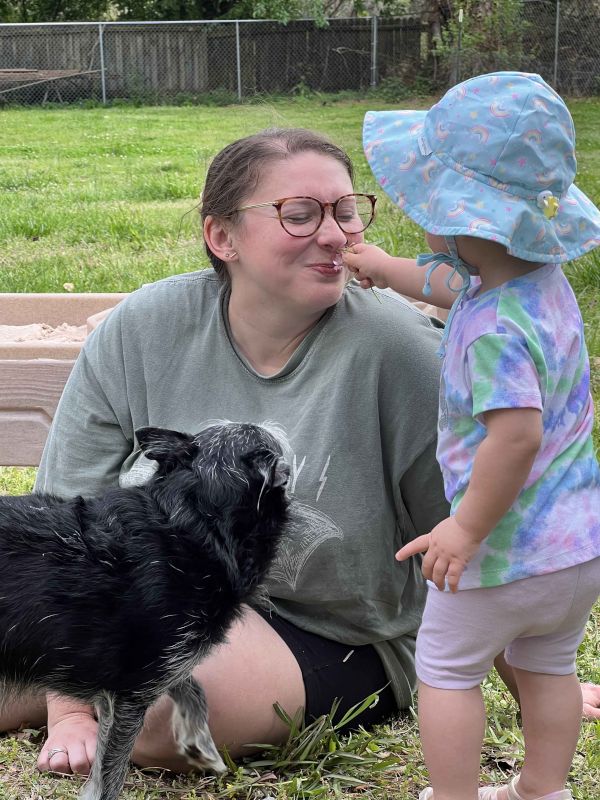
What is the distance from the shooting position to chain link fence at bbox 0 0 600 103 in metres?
24.9

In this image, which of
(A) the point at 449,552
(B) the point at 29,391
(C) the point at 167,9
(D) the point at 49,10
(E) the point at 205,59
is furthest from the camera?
(D) the point at 49,10

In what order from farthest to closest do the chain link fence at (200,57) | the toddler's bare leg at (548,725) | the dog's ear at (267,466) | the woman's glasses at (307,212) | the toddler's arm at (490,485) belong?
1. the chain link fence at (200,57)
2. the woman's glasses at (307,212)
3. the dog's ear at (267,466)
4. the toddler's bare leg at (548,725)
5. the toddler's arm at (490,485)

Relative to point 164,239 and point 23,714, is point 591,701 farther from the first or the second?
A: point 164,239

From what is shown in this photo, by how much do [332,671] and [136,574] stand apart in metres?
0.87

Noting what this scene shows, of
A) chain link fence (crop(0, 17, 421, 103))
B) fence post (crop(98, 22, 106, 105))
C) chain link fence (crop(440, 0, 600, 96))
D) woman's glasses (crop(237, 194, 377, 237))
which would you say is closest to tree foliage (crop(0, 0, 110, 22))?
Result: chain link fence (crop(0, 17, 421, 103))

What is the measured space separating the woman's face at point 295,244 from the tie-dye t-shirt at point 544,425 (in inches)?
24.3

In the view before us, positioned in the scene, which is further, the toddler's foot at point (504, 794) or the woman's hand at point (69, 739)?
the woman's hand at point (69, 739)

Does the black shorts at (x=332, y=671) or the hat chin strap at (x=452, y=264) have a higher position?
the hat chin strap at (x=452, y=264)

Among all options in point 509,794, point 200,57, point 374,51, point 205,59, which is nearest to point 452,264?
point 509,794

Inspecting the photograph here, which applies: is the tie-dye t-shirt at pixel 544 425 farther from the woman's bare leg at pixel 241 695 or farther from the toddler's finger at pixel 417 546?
the woman's bare leg at pixel 241 695

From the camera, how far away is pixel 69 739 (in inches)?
120

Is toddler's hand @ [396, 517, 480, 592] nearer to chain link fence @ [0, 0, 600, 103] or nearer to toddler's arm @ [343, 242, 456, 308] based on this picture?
toddler's arm @ [343, 242, 456, 308]

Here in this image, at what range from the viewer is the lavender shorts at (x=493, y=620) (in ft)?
7.42

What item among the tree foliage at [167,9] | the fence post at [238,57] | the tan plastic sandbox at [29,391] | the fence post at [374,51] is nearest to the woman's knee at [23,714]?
the tan plastic sandbox at [29,391]
